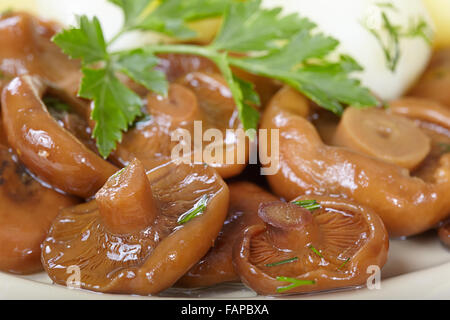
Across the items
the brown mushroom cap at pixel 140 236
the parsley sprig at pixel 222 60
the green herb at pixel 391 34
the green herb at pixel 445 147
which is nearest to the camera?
the brown mushroom cap at pixel 140 236

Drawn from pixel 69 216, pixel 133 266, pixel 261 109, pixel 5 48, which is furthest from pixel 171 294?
pixel 5 48

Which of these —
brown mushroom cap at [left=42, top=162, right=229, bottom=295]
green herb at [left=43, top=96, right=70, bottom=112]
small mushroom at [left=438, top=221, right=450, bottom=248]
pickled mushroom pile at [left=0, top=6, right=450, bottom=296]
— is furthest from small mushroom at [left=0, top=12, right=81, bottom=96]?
small mushroom at [left=438, top=221, right=450, bottom=248]

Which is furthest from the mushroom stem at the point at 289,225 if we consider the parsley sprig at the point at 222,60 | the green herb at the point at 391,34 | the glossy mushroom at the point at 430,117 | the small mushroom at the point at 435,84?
the small mushroom at the point at 435,84

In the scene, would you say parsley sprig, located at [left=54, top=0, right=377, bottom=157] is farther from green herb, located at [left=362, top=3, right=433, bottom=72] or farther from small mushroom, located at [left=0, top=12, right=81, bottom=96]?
green herb, located at [left=362, top=3, right=433, bottom=72]

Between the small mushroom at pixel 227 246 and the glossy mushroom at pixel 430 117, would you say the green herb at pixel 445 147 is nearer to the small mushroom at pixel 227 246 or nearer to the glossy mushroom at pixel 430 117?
the glossy mushroom at pixel 430 117

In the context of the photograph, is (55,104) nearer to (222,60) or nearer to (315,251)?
(222,60)

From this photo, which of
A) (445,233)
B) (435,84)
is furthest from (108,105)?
(435,84)
